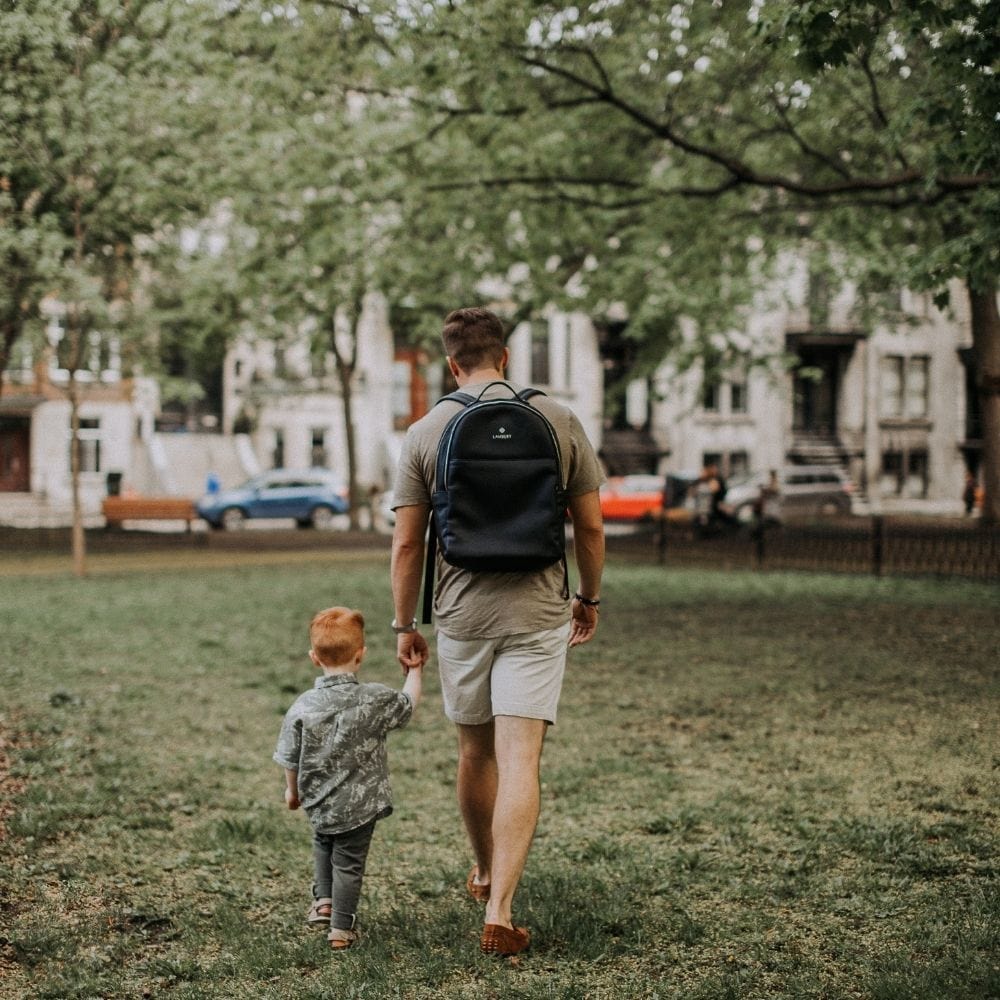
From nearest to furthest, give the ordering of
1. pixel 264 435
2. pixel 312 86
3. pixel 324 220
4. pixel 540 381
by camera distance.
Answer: pixel 312 86, pixel 324 220, pixel 264 435, pixel 540 381

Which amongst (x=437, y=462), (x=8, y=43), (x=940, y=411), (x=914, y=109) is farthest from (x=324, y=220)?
(x=940, y=411)

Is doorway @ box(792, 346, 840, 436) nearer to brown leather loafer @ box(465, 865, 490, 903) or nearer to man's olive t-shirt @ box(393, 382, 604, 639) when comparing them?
brown leather loafer @ box(465, 865, 490, 903)

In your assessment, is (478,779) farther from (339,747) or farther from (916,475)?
(916,475)

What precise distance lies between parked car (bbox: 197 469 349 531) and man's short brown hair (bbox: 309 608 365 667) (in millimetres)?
35920

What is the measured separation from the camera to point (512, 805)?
13.8 ft

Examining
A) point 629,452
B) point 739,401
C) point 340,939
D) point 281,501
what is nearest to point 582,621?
point 340,939

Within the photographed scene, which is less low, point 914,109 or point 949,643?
point 914,109

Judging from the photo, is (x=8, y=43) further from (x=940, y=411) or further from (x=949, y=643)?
(x=940, y=411)

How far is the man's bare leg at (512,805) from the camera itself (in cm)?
415

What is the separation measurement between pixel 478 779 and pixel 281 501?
3603 cm

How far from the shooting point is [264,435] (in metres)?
47.4

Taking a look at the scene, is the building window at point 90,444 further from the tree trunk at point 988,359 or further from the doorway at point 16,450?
the tree trunk at point 988,359

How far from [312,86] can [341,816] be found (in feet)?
33.6

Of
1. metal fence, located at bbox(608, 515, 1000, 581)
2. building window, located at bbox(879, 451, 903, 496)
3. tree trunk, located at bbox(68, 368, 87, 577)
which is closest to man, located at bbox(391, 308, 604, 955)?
tree trunk, located at bbox(68, 368, 87, 577)
